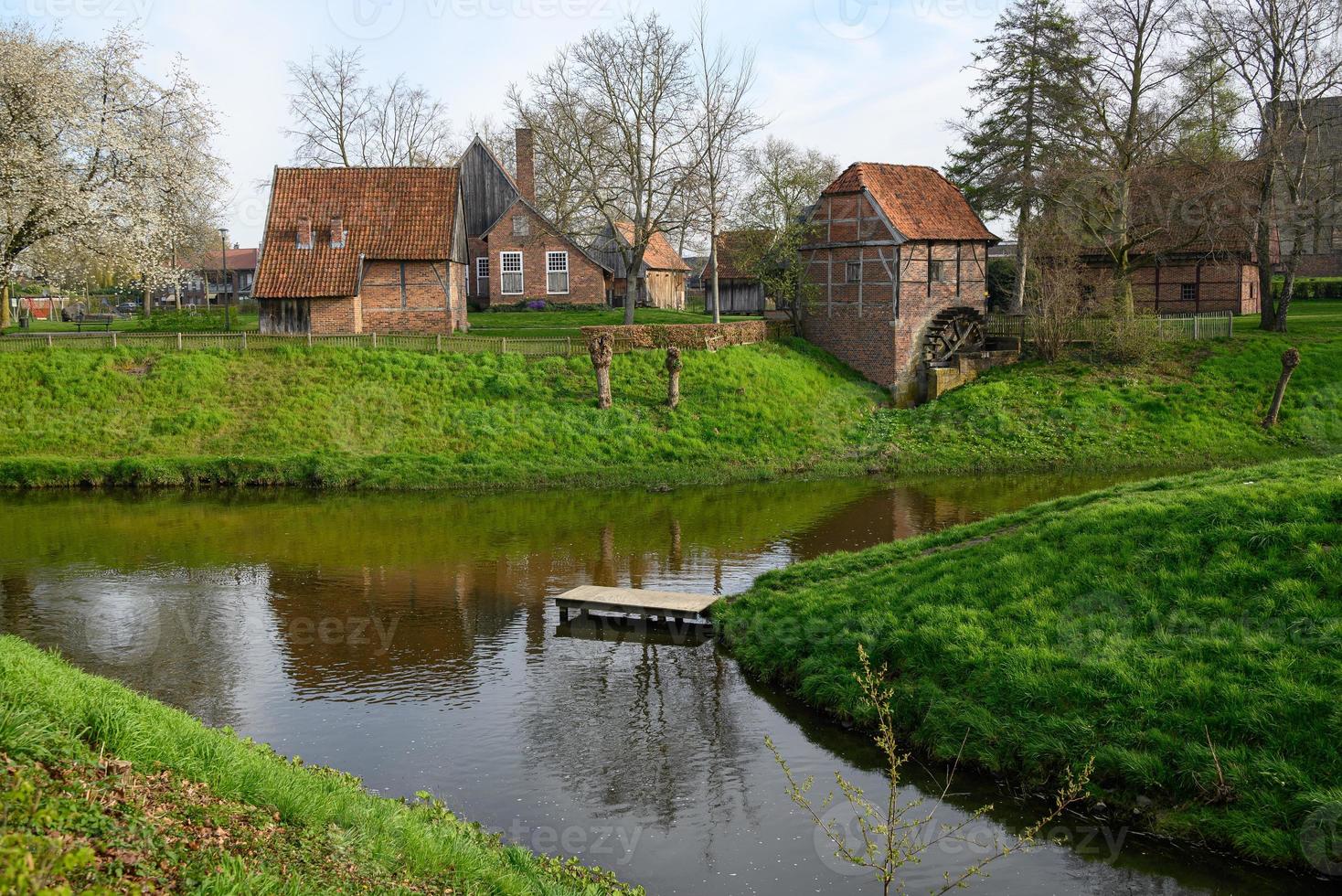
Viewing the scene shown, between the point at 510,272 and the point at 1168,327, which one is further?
the point at 510,272

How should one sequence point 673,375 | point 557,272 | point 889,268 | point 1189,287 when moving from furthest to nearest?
point 557,272 → point 1189,287 → point 889,268 → point 673,375

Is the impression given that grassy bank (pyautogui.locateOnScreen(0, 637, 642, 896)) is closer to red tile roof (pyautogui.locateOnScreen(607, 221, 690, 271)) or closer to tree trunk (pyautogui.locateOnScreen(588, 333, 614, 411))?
tree trunk (pyautogui.locateOnScreen(588, 333, 614, 411))

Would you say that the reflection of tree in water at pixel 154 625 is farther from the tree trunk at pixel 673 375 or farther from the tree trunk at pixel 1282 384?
the tree trunk at pixel 1282 384

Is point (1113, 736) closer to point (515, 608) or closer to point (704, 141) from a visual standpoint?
point (515, 608)

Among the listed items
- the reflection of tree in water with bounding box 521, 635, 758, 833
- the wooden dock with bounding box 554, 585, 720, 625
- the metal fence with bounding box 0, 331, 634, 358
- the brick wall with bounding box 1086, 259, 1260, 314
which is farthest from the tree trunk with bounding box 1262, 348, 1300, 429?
the reflection of tree in water with bounding box 521, 635, 758, 833

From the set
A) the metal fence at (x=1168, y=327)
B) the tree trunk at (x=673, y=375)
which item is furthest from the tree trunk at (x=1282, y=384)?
the tree trunk at (x=673, y=375)

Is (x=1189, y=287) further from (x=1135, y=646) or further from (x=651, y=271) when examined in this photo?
(x=1135, y=646)

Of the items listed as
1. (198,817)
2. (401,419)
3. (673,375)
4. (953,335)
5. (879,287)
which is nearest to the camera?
(198,817)

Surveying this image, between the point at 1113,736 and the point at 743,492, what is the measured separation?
16.2m

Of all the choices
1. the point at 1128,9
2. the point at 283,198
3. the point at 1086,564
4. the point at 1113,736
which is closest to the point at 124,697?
the point at 1113,736

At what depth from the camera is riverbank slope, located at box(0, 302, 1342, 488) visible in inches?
1081

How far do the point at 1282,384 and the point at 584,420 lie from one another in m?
20.0

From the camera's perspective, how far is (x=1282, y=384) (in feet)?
98.3

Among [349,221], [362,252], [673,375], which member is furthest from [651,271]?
[673,375]
